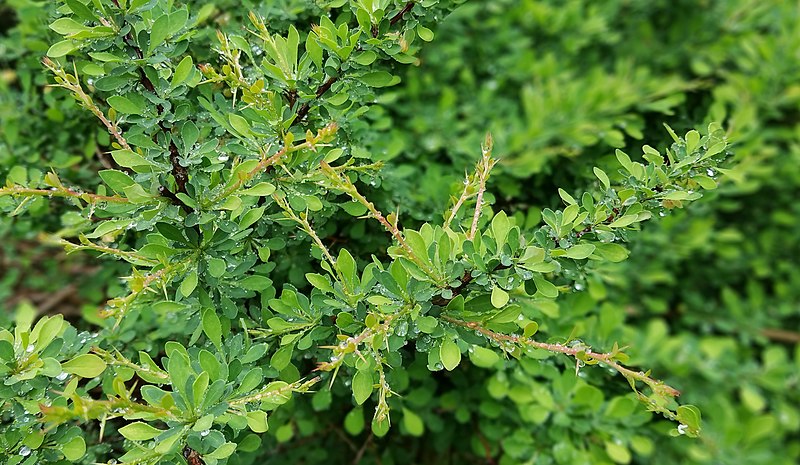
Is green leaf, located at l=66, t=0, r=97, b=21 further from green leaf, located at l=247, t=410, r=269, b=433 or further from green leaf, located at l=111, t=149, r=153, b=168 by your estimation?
green leaf, located at l=247, t=410, r=269, b=433

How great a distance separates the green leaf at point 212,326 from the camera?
940mm

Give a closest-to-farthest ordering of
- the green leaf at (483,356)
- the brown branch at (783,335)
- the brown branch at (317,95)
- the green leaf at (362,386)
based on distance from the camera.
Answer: the green leaf at (362,386), the brown branch at (317,95), the green leaf at (483,356), the brown branch at (783,335)

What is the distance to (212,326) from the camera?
948 millimetres

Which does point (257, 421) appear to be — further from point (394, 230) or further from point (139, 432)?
point (394, 230)

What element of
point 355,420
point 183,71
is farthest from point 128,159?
point 355,420

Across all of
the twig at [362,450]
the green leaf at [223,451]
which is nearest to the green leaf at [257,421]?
the green leaf at [223,451]

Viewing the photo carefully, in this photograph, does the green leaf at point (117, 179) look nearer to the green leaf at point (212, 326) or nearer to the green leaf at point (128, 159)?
the green leaf at point (128, 159)

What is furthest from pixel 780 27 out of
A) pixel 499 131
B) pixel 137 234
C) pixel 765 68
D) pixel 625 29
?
pixel 137 234

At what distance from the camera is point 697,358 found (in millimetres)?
2105

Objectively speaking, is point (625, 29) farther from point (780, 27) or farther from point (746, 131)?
point (746, 131)

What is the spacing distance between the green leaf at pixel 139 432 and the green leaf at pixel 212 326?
163 mm

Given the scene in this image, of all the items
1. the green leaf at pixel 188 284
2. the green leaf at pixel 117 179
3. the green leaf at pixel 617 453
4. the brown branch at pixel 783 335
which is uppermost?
the green leaf at pixel 117 179

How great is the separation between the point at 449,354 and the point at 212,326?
354 mm

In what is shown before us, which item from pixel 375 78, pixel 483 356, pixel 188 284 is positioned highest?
pixel 375 78
